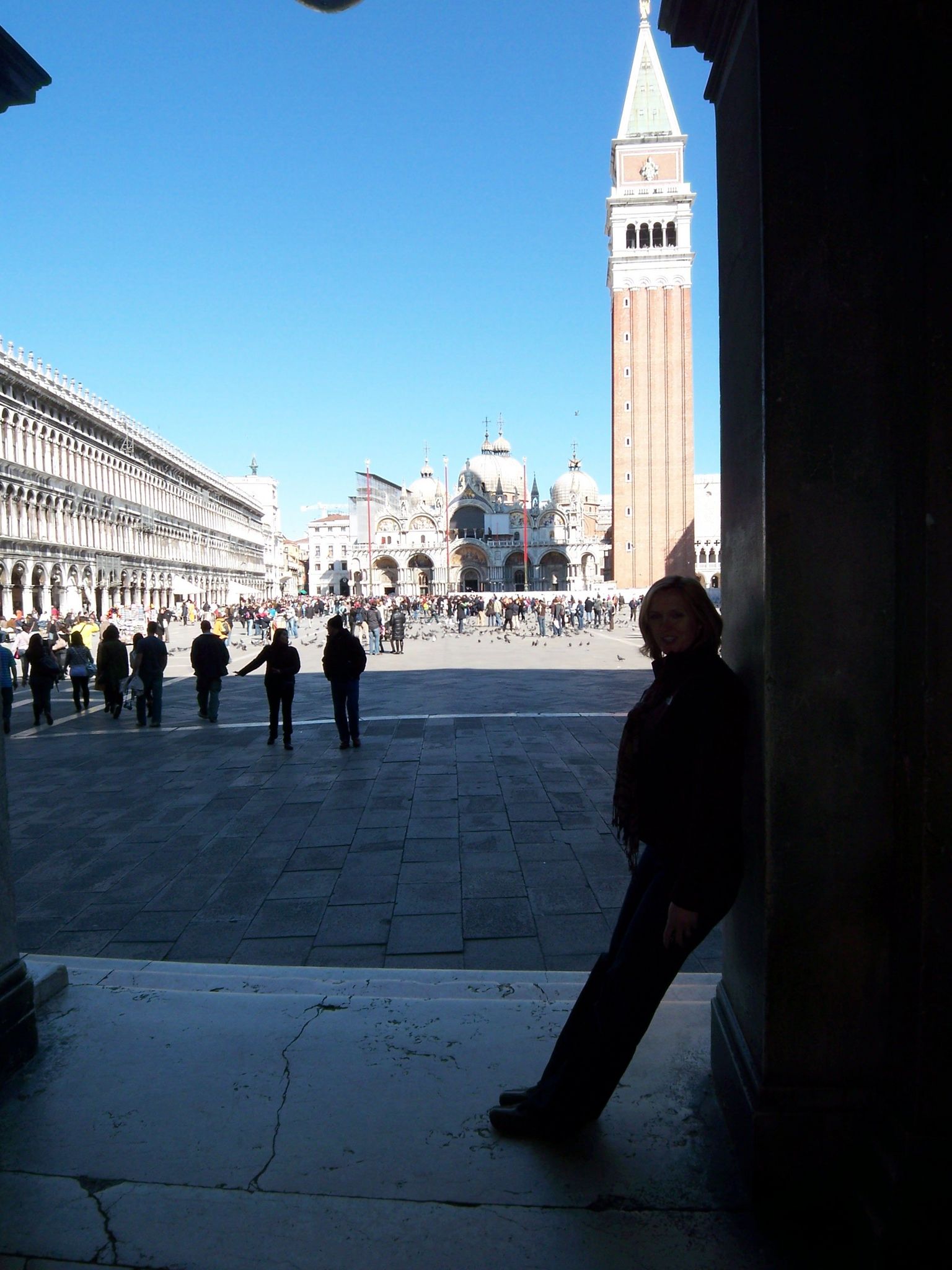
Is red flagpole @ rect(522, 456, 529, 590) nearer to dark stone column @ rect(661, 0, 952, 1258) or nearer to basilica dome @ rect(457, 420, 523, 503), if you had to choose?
basilica dome @ rect(457, 420, 523, 503)

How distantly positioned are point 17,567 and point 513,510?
53787 mm

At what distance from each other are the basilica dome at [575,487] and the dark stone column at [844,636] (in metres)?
83.9

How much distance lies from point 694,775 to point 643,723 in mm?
202

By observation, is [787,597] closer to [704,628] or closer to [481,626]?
[704,628]

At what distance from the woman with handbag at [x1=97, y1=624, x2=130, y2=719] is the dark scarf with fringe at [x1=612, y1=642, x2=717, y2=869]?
9.82 meters

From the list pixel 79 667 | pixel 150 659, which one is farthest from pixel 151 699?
pixel 79 667

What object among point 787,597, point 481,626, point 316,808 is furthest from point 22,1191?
point 481,626

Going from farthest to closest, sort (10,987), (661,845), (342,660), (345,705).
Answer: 1. (345,705)
2. (342,660)
3. (10,987)
4. (661,845)

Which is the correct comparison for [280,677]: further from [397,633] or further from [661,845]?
[397,633]

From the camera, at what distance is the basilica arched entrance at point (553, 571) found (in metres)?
78.7

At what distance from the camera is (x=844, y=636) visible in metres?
1.73

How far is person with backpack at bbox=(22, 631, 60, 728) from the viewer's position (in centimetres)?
1049

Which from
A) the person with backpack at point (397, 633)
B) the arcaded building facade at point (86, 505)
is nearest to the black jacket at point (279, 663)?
the person with backpack at point (397, 633)

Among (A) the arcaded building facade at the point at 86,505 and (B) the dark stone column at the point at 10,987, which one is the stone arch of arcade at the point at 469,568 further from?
(B) the dark stone column at the point at 10,987
